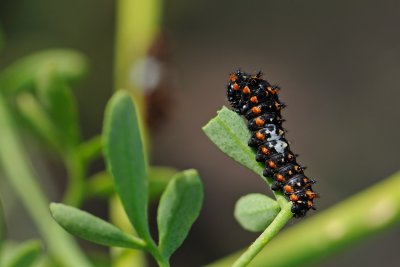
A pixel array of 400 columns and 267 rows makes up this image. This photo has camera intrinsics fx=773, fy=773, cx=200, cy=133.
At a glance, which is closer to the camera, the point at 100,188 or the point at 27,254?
the point at 27,254

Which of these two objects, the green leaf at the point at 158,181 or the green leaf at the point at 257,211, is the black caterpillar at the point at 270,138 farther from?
the green leaf at the point at 158,181

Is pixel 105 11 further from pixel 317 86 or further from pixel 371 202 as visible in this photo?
pixel 371 202

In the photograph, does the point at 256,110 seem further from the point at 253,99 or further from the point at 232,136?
the point at 232,136

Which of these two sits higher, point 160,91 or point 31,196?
point 160,91

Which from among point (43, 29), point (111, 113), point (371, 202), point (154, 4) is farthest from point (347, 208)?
point (43, 29)

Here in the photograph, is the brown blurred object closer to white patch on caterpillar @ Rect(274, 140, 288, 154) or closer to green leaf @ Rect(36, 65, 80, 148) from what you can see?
green leaf @ Rect(36, 65, 80, 148)

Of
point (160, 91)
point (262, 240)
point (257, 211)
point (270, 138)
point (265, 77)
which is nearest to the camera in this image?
point (262, 240)

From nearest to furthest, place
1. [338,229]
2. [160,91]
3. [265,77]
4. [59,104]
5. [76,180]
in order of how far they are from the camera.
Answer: [59,104] < [76,180] < [338,229] < [160,91] < [265,77]

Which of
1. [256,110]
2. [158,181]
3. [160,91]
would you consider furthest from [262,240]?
[160,91]
